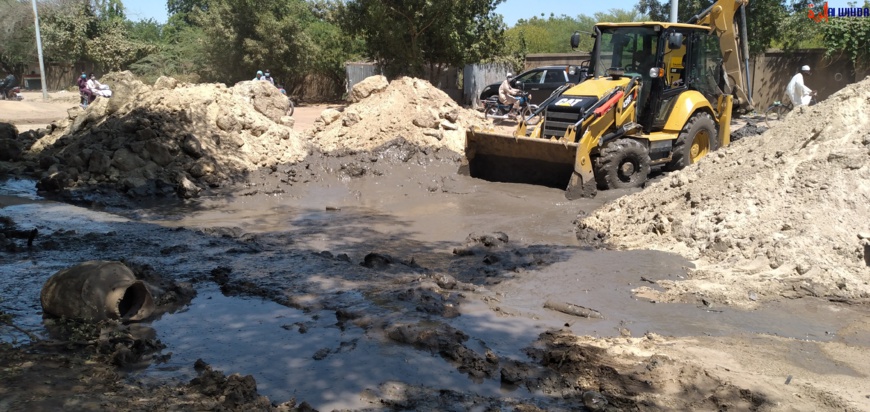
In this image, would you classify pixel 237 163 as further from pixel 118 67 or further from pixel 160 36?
pixel 160 36

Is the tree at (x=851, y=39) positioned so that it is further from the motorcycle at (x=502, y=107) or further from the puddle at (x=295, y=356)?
the puddle at (x=295, y=356)

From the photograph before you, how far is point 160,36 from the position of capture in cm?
5572

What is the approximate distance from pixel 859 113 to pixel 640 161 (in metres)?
4.00

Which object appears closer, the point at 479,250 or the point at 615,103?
the point at 479,250

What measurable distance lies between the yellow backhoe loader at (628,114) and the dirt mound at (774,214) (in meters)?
2.14

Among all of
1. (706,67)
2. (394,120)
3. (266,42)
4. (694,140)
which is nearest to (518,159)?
(694,140)

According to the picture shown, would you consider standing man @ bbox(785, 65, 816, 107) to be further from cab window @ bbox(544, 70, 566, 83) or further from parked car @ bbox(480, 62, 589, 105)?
cab window @ bbox(544, 70, 566, 83)

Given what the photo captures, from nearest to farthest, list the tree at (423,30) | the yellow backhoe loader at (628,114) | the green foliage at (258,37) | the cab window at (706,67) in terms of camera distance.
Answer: the yellow backhoe loader at (628,114)
the cab window at (706,67)
the tree at (423,30)
the green foliage at (258,37)

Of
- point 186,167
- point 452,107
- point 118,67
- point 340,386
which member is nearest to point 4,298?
point 340,386

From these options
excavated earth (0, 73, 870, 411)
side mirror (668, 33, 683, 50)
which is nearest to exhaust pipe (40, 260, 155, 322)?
excavated earth (0, 73, 870, 411)

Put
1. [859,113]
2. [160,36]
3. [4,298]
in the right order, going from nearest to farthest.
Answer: [4,298] < [859,113] < [160,36]

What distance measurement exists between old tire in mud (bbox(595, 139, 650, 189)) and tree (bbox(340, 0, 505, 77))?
13.3 metres

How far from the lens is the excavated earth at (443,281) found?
4684 mm

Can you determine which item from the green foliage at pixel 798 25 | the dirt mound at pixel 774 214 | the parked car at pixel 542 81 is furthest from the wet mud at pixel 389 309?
the green foliage at pixel 798 25
